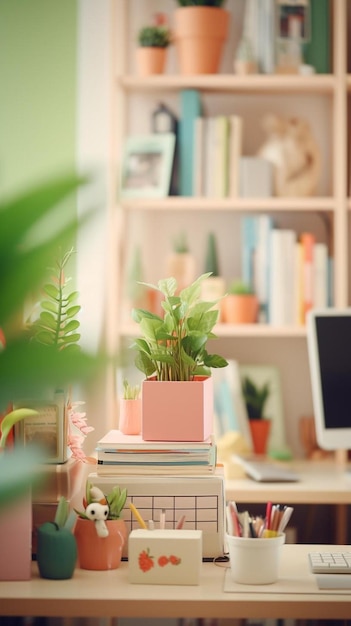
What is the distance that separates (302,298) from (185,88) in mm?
884

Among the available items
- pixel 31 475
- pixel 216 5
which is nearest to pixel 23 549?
pixel 31 475

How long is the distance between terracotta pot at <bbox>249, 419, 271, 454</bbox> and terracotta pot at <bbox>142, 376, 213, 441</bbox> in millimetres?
1722

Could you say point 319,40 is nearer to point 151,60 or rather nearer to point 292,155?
point 292,155

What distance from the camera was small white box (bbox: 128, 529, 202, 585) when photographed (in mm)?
1476

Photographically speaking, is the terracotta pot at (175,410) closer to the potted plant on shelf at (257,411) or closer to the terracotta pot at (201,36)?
the potted plant on shelf at (257,411)

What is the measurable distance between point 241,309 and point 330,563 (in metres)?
1.88

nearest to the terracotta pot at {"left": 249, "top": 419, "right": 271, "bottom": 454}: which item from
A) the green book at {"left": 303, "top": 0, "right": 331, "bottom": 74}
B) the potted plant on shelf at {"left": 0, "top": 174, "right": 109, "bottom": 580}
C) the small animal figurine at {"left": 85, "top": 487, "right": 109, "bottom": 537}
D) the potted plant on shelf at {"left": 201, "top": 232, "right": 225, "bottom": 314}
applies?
the potted plant on shelf at {"left": 201, "top": 232, "right": 225, "bottom": 314}

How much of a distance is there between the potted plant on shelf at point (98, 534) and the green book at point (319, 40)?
7.49ft

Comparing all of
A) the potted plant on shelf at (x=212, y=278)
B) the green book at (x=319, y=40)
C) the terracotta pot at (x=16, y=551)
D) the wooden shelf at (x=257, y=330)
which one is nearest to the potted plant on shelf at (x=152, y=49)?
the green book at (x=319, y=40)

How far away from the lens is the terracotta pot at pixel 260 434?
3.41 metres

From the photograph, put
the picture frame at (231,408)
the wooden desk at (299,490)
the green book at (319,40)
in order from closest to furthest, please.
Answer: the wooden desk at (299,490), the picture frame at (231,408), the green book at (319,40)

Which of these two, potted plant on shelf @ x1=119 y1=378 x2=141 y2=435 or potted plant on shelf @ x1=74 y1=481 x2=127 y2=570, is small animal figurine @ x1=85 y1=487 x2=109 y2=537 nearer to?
potted plant on shelf @ x1=74 y1=481 x2=127 y2=570

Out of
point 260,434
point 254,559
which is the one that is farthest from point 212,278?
point 254,559

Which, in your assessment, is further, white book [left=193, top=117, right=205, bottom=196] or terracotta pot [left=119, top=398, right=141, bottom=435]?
white book [left=193, top=117, right=205, bottom=196]
